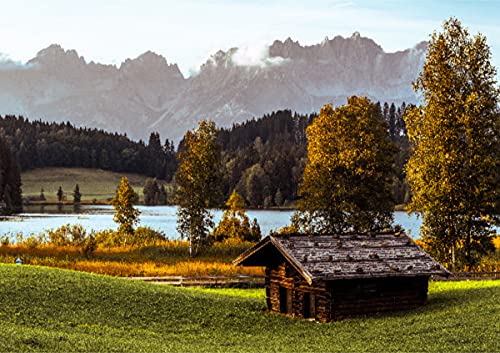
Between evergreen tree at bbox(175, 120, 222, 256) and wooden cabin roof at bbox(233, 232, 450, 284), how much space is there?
68.5 ft

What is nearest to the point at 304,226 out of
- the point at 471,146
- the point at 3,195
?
the point at 471,146

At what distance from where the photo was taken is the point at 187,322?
32.3 m

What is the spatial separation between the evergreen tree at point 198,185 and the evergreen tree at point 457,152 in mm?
17043

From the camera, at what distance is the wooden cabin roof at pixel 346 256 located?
108ft

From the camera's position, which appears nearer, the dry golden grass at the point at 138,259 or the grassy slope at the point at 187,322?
the grassy slope at the point at 187,322

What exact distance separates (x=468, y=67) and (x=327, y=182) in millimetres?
13310

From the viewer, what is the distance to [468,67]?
5069cm

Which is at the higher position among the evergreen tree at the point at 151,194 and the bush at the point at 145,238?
the evergreen tree at the point at 151,194

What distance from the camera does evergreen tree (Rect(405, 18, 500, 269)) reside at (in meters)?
49.2

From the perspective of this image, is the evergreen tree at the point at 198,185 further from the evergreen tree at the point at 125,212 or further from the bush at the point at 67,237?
the bush at the point at 67,237

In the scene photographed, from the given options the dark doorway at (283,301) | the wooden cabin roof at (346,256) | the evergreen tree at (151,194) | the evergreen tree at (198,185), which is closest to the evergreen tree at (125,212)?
the evergreen tree at (198,185)

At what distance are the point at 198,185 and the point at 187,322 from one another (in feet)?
→ 89.4

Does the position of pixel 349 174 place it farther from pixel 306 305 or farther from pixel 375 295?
pixel 306 305

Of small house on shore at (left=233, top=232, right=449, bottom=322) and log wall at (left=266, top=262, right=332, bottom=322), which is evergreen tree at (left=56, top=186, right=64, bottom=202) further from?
log wall at (left=266, top=262, right=332, bottom=322)
